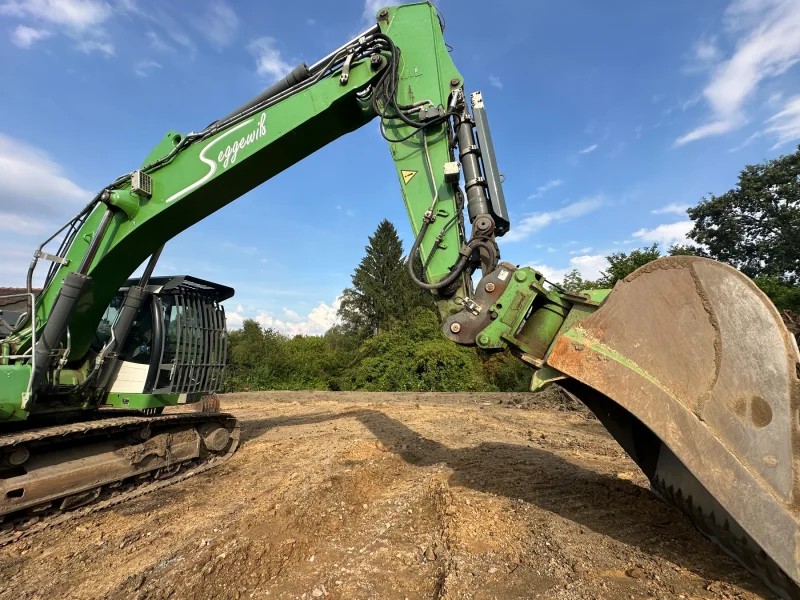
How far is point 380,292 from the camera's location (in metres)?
32.0

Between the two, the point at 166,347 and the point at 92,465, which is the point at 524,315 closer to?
the point at 166,347

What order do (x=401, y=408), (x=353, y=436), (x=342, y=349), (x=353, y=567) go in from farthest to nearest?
(x=342, y=349) < (x=401, y=408) < (x=353, y=436) < (x=353, y=567)

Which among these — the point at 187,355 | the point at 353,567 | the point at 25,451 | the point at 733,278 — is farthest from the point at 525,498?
the point at 25,451

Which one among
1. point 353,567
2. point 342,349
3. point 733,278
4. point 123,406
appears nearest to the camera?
point 733,278

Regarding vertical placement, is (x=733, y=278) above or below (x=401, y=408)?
above

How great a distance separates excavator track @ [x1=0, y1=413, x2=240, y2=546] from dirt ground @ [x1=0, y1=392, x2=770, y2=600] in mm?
219

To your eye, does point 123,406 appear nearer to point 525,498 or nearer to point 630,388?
point 525,498

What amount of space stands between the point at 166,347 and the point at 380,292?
26.8 m

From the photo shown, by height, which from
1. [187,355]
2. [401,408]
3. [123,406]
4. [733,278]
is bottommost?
[401,408]

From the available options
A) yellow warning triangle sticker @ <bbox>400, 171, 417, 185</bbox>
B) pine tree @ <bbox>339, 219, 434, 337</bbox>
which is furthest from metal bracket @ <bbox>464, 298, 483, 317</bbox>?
pine tree @ <bbox>339, 219, 434, 337</bbox>

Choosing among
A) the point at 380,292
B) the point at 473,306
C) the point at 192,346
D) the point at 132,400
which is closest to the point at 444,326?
the point at 473,306

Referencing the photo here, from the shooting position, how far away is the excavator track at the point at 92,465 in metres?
3.90

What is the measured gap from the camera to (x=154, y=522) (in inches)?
159

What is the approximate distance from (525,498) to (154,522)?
345cm
